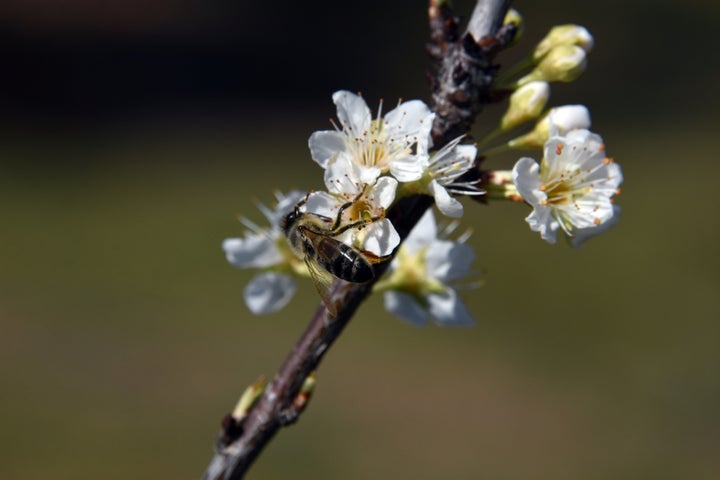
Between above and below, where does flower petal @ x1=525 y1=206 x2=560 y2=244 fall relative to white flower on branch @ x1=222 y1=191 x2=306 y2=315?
below

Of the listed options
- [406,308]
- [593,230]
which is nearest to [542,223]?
[593,230]

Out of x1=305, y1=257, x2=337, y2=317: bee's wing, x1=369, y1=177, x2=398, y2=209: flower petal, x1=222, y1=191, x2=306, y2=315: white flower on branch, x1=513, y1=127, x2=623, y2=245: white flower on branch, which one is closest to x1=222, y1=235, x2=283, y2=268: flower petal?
x1=222, y1=191, x2=306, y2=315: white flower on branch

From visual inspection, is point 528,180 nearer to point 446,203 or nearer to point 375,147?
point 446,203

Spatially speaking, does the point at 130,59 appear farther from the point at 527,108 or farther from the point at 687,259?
the point at 527,108

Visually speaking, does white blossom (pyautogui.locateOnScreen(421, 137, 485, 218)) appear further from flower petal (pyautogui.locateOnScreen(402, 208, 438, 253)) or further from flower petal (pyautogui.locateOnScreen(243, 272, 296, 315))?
flower petal (pyautogui.locateOnScreen(243, 272, 296, 315))

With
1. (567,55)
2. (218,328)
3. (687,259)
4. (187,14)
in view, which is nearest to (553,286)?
(687,259)

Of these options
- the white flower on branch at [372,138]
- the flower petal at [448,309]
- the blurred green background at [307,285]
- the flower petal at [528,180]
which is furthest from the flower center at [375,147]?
the blurred green background at [307,285]
